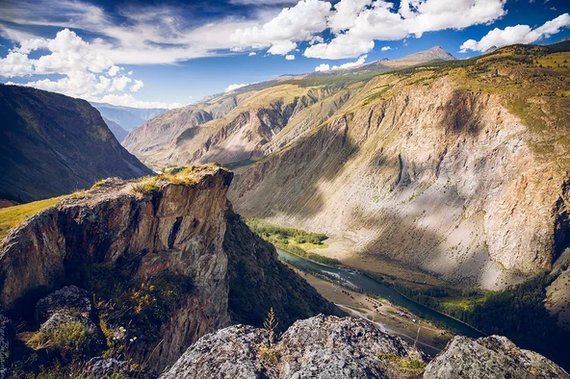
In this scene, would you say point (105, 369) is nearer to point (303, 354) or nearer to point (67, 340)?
point (67, 340)

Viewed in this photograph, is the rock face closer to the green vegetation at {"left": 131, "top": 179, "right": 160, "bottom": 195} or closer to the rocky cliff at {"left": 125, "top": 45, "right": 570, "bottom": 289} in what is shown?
the green vegetation at {"left": 131, "top": 179, "right": 160, "bottom": 195}

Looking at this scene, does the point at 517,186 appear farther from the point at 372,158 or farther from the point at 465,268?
the point at 372,158

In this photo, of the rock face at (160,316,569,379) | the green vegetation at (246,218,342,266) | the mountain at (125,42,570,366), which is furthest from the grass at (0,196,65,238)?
the green vegetation at (246,218,342,266)

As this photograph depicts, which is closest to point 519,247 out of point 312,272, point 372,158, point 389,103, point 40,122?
point 312,272

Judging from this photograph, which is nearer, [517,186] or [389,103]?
[517,186]

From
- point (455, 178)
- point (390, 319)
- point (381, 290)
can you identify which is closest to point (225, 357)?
point (390, 319)
